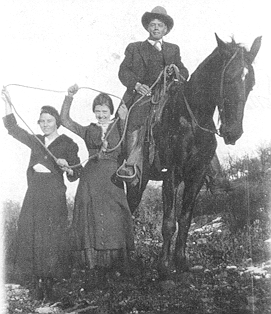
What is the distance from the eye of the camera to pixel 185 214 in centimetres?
444

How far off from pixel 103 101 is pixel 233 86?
1.15 m

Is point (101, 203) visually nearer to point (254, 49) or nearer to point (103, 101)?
point (103, 101)

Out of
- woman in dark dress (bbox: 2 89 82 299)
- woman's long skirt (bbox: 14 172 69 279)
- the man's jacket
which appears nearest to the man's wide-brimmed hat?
the man's jacket

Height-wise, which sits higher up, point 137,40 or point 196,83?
point 137,40

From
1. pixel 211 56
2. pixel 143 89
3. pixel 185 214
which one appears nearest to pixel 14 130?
pixel 143 89

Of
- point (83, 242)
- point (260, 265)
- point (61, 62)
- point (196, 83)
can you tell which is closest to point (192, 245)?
point (260, 265)

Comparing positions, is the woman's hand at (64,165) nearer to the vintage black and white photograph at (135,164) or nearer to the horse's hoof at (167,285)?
the vintage black and white photograph at (135,164)

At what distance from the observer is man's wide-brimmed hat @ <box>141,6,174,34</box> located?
4.60 m

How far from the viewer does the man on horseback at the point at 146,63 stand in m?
4.50

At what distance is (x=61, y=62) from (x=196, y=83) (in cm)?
126

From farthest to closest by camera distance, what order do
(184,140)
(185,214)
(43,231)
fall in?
(43,231) → (185,214) → (184,140)

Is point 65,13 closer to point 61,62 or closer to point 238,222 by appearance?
point 61,62

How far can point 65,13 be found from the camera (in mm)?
4816

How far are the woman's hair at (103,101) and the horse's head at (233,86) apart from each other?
0.99 meters
